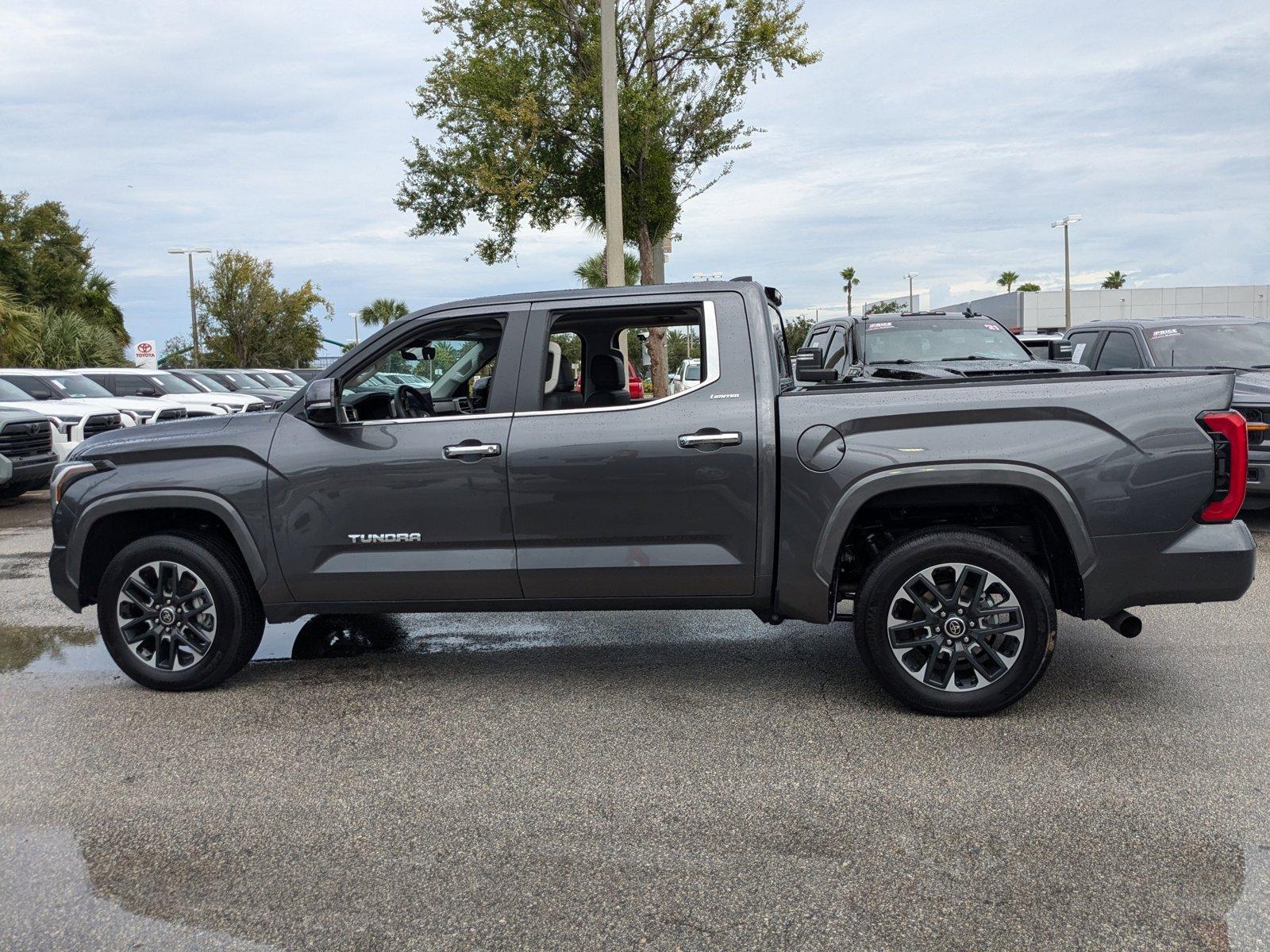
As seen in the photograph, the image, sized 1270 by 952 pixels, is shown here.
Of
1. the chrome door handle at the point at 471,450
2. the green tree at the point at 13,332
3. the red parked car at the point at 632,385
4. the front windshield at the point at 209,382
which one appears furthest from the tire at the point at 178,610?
the green tree at the point at 13,332

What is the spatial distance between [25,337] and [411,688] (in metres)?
25.7

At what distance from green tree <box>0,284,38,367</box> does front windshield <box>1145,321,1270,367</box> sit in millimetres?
25654

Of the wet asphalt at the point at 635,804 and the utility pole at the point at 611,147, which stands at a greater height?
the utility pole at the point at 611,147

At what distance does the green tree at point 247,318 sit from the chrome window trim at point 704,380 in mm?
45133

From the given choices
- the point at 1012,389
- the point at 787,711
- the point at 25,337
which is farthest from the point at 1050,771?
the point at 25,337

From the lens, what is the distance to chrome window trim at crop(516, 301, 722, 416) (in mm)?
4844

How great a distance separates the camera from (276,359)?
48969 mm

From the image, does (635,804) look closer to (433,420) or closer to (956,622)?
(956,622)

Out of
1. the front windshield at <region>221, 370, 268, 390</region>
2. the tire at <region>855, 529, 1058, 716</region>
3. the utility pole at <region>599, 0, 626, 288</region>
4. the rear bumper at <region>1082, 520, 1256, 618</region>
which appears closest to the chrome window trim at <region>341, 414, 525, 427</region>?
the tire at <region>855, 529, 1058, 716</region>

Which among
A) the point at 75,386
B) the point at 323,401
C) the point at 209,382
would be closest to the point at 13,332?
the point at 209,382

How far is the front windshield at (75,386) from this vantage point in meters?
17.0

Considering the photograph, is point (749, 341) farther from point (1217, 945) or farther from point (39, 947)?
point (39, 947)

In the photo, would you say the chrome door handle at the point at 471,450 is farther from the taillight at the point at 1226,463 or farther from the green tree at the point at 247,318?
the green tree at the point at 247,318

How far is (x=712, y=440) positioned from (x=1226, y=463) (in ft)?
6.97
